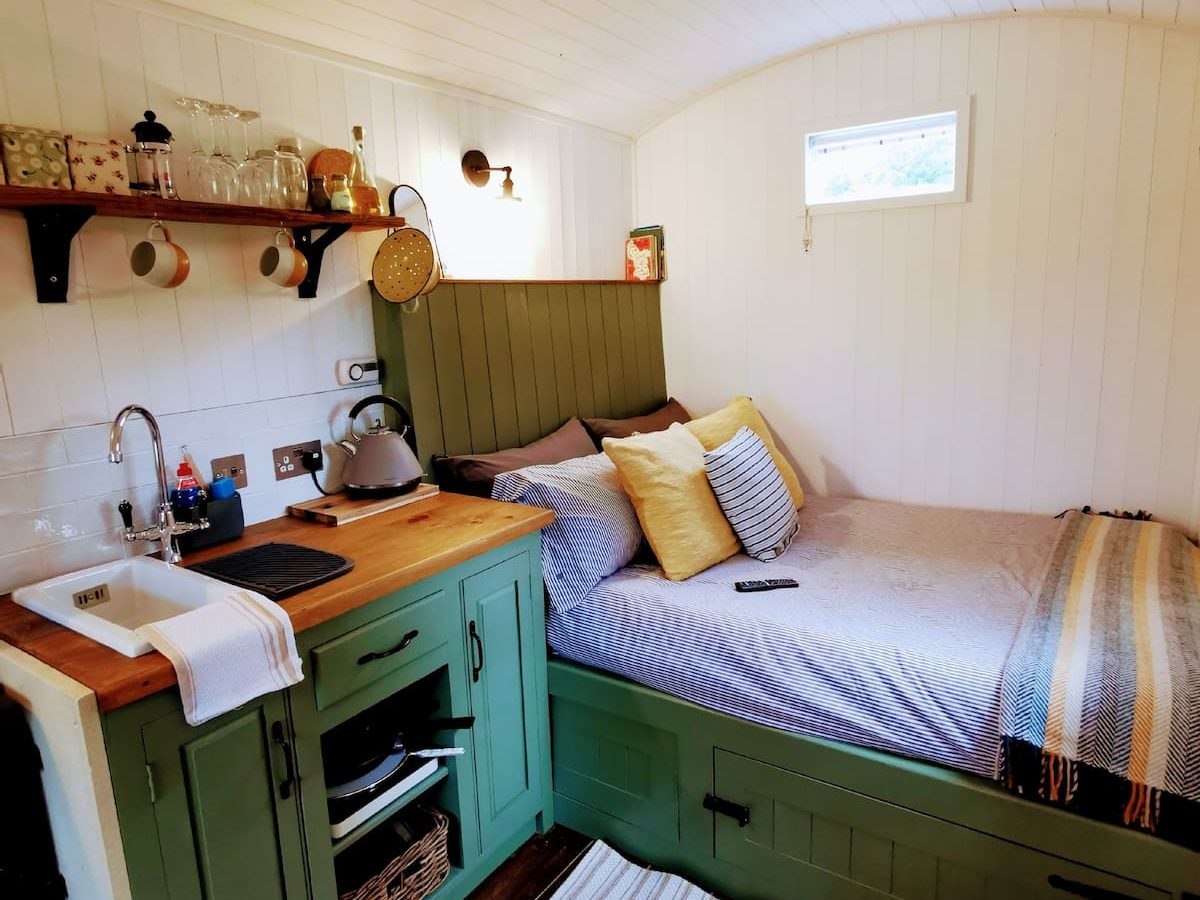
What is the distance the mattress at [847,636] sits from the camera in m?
1.59

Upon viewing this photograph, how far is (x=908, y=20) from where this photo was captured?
2539 millimetres

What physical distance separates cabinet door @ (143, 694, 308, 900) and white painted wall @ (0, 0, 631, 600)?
641mm

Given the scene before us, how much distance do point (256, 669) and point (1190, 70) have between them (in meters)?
2.93

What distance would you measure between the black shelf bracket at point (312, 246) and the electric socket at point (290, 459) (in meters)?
0.41

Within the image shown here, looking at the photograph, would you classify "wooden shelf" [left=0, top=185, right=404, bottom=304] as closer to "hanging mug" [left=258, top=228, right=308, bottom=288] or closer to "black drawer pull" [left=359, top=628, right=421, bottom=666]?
"hanging mug" [left=258, top=228, right=308, bottom=288]

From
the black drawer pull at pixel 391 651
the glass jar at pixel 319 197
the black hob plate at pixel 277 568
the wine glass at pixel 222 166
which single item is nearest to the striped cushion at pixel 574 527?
the black drawer pull at pixel 391 651

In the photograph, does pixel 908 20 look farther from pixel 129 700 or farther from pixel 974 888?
pixel 129 700

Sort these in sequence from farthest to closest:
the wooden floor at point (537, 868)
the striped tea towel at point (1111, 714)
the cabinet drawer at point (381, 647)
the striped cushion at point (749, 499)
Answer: the striped cushion at point (749, 499) < the wooden floor at point (537, 868) < the cabinet drawer at point (381, 647) < the striped tea towel at point (1111, 714)

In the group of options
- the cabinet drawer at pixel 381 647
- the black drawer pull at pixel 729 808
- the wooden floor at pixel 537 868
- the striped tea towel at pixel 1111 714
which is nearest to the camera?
the striped tea towel at pixel 1111 714

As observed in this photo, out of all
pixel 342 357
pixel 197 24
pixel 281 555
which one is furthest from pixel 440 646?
pixel 197 24

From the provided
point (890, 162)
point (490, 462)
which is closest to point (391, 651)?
point (490, 462)

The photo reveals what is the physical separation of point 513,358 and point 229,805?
1603mm

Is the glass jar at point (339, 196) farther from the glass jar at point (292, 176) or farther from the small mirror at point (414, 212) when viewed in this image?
the small mirror at point (414, 212)

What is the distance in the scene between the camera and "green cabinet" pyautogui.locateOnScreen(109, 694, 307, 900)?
3.91 feet
